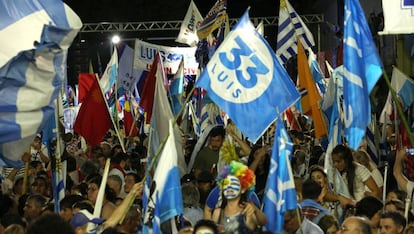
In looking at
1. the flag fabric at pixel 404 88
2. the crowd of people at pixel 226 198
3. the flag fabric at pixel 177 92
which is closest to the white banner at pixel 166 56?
the flag fabric at pixel 177 92

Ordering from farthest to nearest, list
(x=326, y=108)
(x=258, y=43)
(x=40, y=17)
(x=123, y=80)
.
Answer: (x=123, y=80), (x=326, y=108), (x=258, y=43), (x=40, y=17)

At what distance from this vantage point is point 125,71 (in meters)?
22.1

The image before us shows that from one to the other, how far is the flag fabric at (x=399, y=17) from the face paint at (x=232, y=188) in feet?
9.56

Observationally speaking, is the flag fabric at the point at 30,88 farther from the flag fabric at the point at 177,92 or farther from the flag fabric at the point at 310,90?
the flag fabric at the point at 177,92

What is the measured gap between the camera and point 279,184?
8.19m

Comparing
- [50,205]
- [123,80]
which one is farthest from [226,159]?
[123,80]

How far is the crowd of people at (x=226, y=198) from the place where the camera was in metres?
7.73

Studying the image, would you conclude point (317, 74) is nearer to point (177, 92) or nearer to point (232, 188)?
point (177, 92)

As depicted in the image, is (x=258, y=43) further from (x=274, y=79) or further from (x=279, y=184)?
(x=279, y=184)

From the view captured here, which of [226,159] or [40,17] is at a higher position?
[40,17]

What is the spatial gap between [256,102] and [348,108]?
97 cm

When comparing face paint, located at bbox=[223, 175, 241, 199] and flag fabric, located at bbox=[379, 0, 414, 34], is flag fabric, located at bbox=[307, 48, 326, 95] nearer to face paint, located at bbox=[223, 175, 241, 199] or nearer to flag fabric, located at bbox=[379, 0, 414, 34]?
flag fabric, located at bbox=[379, 0, 414, 34]

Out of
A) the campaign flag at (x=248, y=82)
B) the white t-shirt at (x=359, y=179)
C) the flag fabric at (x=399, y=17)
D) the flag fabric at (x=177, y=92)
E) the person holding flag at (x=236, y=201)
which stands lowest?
the white t-shirt at (x=359, y=179)

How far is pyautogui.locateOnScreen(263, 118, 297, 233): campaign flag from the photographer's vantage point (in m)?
8.05
